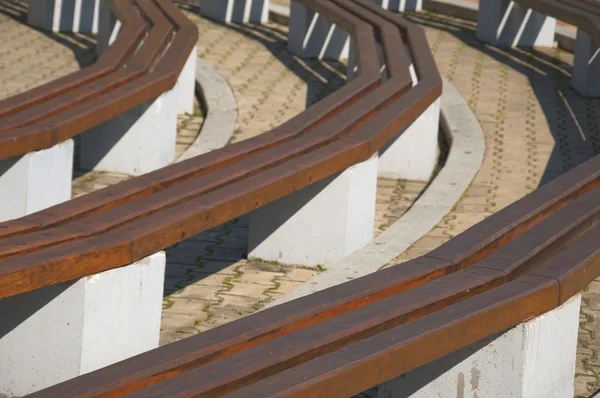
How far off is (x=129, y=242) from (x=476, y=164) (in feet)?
15.2

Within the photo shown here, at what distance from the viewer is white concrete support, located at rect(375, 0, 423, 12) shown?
16669 mm

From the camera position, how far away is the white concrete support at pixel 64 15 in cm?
1529

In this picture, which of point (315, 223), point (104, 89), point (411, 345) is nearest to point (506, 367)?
point (411, 345)

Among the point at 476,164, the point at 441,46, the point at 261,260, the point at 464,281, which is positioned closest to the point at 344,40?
the point at 441,46

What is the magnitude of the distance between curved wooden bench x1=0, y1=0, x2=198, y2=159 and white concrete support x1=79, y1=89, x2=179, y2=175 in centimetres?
29

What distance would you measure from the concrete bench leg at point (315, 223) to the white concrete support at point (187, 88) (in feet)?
12.4

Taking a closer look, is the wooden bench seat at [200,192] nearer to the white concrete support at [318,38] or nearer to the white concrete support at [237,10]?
the white concrete support at [318,38]

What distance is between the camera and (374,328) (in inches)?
180

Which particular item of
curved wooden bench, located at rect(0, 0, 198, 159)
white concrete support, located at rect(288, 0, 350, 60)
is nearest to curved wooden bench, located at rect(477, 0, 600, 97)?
white concrete support, located at rect(288, 0, 350, 60)

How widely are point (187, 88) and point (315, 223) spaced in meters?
4.01

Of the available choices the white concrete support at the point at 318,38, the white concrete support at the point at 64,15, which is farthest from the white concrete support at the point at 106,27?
the white concrete support at the point at 318,38

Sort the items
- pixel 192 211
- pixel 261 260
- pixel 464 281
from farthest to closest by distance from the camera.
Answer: pixel 261 260
pixel 192 211
pixel 464 281

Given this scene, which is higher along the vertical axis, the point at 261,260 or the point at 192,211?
the point at 192,211

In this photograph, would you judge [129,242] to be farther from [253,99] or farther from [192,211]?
[253,99]
